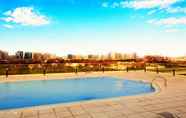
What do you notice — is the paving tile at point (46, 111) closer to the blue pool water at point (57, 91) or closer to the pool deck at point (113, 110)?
the pool deck at point (113, 110)

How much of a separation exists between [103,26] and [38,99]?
14.1m

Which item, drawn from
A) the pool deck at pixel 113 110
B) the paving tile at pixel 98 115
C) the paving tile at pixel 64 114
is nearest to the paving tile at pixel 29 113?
the pool deck at pixel 113 110

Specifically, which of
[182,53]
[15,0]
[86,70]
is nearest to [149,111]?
[86,70]

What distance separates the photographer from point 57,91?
28.8 feet

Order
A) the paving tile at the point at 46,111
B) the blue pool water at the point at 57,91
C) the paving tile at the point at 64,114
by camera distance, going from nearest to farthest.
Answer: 1. the paving tile at the point at 64,114
2. the paving tile at the point at 46,111
3. the blue pool water at the point at 57,91

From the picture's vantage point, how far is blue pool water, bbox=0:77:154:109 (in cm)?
709

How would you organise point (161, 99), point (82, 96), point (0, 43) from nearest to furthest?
1. point (161, 99)
2. point (82, 96)
3. point (0, 43)

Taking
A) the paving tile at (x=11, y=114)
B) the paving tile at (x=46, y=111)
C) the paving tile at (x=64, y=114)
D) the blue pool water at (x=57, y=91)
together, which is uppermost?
the paving tile at (x=11, y=114)

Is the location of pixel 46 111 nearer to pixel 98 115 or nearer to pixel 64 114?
pixel 64 114

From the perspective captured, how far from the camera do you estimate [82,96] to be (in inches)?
319

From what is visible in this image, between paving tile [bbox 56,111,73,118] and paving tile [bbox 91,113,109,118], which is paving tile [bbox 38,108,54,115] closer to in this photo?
paving tile [bbox 56,111,73,118]

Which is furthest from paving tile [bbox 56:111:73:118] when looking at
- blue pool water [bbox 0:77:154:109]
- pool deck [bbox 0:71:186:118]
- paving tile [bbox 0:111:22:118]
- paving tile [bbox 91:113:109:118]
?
blue pool water [bbox 0:77:154:109]

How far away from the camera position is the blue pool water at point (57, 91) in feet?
23.3

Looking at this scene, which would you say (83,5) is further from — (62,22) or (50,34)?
(50,34)
